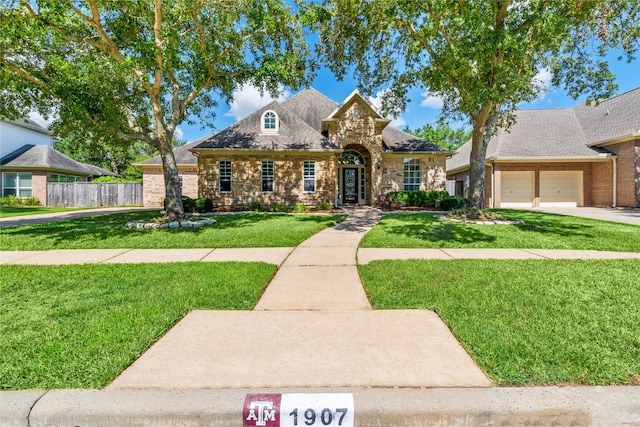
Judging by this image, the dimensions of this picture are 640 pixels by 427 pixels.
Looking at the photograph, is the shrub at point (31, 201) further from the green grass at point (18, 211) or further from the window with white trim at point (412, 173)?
the window with white trim at point (412, 173)

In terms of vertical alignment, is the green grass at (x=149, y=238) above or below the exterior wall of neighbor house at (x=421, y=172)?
below

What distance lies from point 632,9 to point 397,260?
489 inches

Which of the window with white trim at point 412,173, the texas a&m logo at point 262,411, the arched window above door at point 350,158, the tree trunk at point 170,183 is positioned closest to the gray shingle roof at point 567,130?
the window with white trim at point 412,173

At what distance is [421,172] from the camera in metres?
19.2

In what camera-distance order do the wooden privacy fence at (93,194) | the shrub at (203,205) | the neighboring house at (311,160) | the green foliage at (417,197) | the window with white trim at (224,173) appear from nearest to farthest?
the shrub at (203,205), the neighboring house at (311,160), the window with white trim at (224,173), the green foliage at (417,197), the wooden privacy fence at (93,194)

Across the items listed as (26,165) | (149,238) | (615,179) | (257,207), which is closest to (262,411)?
(149,238)

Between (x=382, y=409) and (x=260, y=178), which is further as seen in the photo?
(x=260, y=178)

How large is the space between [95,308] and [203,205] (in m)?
12.9

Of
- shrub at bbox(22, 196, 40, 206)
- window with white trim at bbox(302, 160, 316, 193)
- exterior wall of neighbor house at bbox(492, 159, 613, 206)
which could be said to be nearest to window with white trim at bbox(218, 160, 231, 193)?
window with white trim at bbox(302, 160, 316, 193)

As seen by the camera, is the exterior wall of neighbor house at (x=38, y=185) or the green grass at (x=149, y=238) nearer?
the green grass at (x=149, y=238)

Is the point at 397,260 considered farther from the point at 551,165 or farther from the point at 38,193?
the point at 38,193

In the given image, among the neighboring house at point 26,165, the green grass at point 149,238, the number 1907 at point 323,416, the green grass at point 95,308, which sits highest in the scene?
the neighboring house at point 26,165

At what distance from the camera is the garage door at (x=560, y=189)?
2088 centimetres

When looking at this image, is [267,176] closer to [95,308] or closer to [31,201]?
[95,308]
